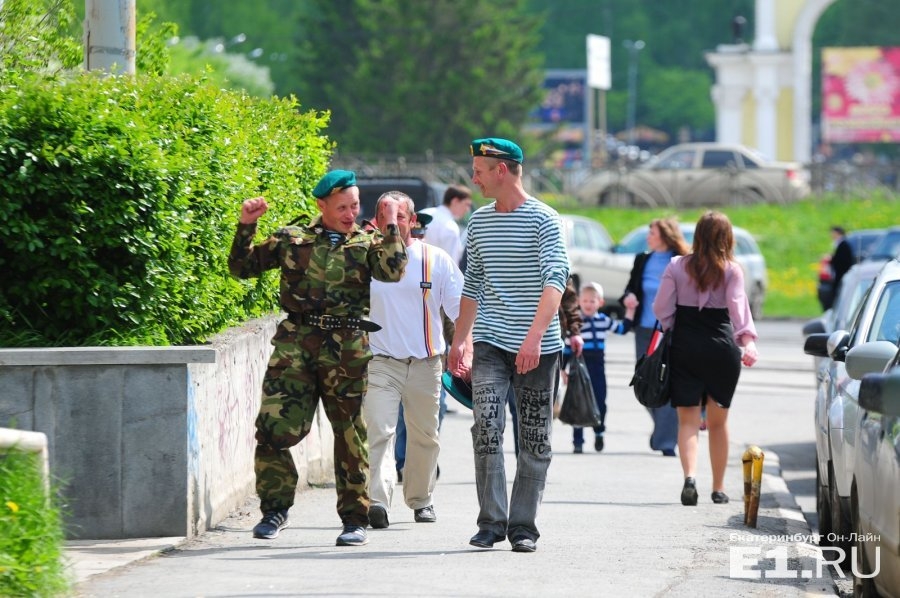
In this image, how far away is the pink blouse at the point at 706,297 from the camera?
418 inches

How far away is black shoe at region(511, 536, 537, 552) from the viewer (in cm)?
848

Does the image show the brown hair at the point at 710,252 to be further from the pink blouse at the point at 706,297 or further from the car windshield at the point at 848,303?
the car windshield at the point at 848,303

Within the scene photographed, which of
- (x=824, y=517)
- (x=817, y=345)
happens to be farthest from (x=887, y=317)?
(x=824, y=517)

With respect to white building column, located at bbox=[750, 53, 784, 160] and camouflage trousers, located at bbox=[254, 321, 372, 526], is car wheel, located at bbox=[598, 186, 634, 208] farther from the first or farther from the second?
camouflage trousers, located at bbox=[254, 321, 372, 526]

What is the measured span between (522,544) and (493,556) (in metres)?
0.17

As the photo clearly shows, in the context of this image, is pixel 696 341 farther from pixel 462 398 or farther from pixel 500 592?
pixel 500 592

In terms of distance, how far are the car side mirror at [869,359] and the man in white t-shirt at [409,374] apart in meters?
2.68

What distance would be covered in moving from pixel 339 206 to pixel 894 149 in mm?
82787

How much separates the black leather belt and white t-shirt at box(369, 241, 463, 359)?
1.07 meters

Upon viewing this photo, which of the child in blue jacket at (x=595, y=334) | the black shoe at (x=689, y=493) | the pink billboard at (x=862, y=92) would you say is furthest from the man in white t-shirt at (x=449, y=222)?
the pink billboard at (x=862, y=92)

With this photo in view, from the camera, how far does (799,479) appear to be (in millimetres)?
13555

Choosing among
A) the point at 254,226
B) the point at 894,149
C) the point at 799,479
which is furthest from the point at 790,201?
the point at 894,149
